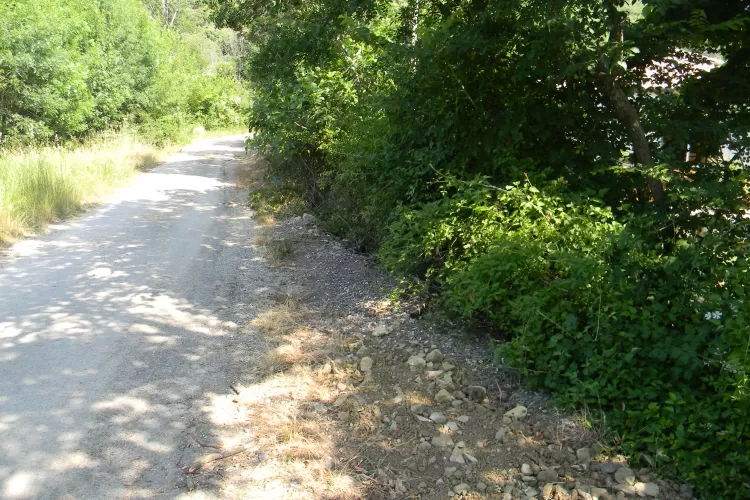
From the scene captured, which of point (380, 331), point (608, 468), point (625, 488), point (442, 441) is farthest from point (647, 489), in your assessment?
point (380, 331)

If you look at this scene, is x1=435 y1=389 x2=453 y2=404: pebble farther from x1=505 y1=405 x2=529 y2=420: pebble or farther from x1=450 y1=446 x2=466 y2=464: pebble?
x1=450 y1=446 x2=466 y2=464: pebble

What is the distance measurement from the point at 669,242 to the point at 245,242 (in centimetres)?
683

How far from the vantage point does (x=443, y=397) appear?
169 inches

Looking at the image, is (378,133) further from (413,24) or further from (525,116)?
(525,116)

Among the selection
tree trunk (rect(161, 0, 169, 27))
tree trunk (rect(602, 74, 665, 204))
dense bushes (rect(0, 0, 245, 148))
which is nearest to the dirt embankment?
tree trunk (rect(602, 74, 665, 204))

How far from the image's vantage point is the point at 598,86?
5.29m

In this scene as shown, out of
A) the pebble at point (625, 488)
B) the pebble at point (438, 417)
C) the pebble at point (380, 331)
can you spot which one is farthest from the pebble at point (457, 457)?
the pebble at point (380, 331)

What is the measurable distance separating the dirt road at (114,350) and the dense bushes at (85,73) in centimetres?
767

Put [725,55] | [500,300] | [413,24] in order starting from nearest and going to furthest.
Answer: [500,300], [725,55], [413,24]

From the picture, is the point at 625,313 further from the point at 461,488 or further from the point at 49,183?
the point at 49,183

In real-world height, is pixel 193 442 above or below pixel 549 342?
below

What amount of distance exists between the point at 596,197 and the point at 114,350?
4344 millimetres

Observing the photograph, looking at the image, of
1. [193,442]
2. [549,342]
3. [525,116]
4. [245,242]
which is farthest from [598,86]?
[245,242]

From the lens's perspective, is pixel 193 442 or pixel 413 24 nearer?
pixel 193 442
